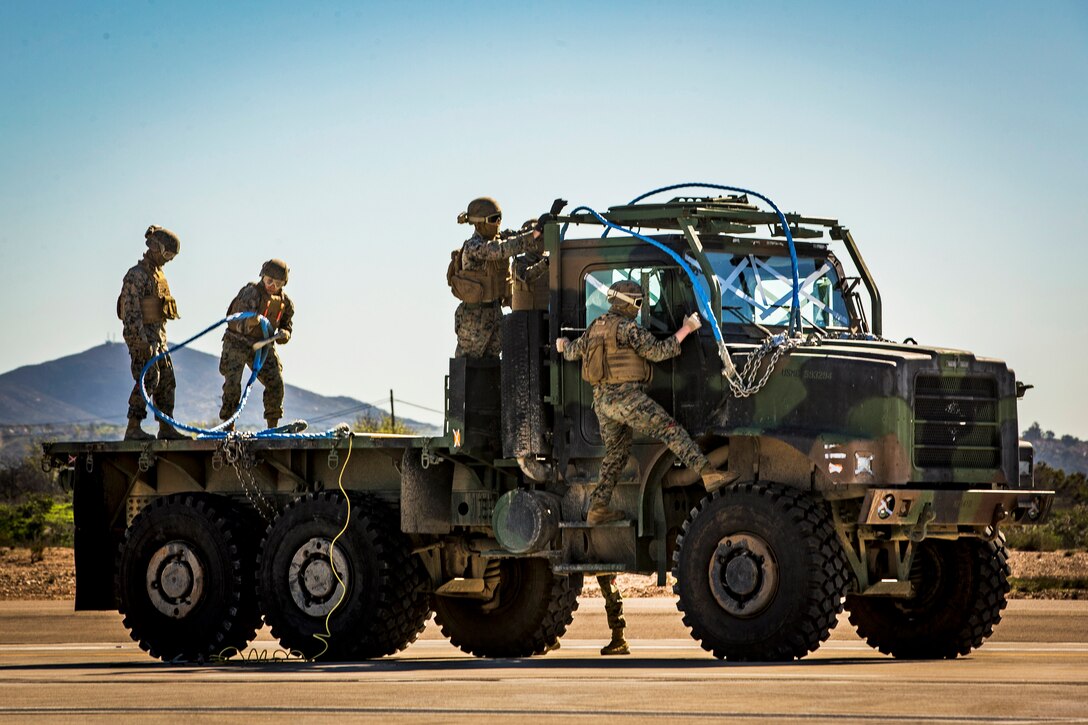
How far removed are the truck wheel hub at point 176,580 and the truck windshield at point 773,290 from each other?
526cm

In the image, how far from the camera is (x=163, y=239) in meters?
19.9

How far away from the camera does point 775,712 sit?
11.1 metres

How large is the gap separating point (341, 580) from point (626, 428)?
297cm

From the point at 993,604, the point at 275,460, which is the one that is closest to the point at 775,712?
the point at 993,604

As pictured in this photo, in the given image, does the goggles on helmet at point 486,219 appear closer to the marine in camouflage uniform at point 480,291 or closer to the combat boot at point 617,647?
the marine in camouflage uniform at point 480,291

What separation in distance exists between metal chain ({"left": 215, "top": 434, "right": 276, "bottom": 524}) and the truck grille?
6072 mm

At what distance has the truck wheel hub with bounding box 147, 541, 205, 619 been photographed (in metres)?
19.0

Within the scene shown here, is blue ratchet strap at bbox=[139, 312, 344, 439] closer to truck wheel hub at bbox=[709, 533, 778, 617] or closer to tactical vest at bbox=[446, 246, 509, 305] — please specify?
tactical vest at bbox=[446, 246, 509, 305]

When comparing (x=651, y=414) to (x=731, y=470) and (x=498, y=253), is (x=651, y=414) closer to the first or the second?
(x=731, y=470)

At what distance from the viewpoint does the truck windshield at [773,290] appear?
54.7 feet

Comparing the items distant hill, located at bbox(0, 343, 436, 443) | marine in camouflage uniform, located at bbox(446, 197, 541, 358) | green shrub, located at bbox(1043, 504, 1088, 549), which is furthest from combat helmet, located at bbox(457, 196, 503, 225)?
distant hill, located at bbox(0, 343, 436, 443)

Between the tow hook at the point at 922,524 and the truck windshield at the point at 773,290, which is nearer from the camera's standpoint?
the tow hook at the point at 922,524

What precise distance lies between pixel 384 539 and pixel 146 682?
4.09 metres

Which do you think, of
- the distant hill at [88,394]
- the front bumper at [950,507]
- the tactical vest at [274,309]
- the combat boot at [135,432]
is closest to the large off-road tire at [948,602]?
the front bumper at [950,507]
